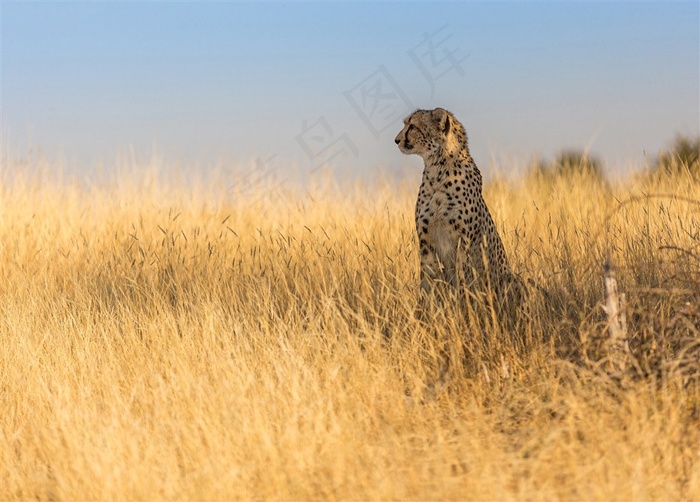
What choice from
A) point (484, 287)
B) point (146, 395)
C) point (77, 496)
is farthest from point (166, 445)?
point (484, 287)

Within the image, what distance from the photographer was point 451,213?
424 centimetres

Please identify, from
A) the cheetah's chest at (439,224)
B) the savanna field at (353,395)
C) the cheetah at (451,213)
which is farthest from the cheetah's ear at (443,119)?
the savanna field at (353,395)

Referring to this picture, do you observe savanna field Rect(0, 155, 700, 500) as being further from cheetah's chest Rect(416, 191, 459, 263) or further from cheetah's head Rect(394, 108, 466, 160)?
cheetah's head Rect(394, 108, 466, 160)

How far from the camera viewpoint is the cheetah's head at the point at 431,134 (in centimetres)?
444

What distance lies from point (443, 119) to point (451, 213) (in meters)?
0.49

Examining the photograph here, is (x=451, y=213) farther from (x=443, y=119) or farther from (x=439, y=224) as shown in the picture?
(x=443, y=119)

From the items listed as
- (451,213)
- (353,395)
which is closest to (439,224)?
(451,213)

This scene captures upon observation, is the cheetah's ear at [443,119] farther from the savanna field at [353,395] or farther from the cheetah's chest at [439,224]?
the savanna field at [353,395]

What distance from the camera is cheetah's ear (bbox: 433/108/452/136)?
4.39 meters

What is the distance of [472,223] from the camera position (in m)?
4.25

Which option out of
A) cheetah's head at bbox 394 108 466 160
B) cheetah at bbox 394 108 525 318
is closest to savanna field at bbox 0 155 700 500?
cheetah at bbox 394 108 525 318

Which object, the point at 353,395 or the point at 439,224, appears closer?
the point at 353,395

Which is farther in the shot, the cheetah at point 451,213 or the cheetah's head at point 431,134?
the cheetah's head at point 431,134

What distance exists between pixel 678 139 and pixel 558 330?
7510 millimetres
